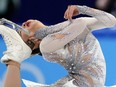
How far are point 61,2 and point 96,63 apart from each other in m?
1.77

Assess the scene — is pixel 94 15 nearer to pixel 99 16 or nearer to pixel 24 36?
pixel 99 16

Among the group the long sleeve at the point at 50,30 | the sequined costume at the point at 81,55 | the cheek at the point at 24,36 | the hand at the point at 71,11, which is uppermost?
the hand at the point at 71,11

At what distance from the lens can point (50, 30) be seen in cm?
179

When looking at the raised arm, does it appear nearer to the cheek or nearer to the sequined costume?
the sequined costume

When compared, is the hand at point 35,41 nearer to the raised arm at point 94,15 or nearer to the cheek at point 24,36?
the cheek at point 24,36

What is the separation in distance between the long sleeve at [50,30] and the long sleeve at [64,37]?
0.04 meters

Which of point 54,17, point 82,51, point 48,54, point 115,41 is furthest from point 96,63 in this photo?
point 54,17

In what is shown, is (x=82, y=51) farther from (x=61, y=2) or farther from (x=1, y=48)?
(x=61, y=2)

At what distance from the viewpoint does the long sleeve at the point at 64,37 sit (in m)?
1.71

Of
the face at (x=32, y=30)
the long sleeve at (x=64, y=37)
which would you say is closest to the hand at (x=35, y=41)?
the face at (x=32, y=30)

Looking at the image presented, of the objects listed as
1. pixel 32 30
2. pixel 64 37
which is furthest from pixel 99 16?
pixel 32 30

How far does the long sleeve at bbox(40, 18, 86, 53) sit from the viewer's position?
171 centimetres

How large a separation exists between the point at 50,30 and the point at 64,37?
3.2 inches

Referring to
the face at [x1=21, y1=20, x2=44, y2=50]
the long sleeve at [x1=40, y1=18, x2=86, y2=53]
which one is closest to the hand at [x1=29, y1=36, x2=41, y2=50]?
the face at [x1=21, y1=20, x2=44, y2=50]
